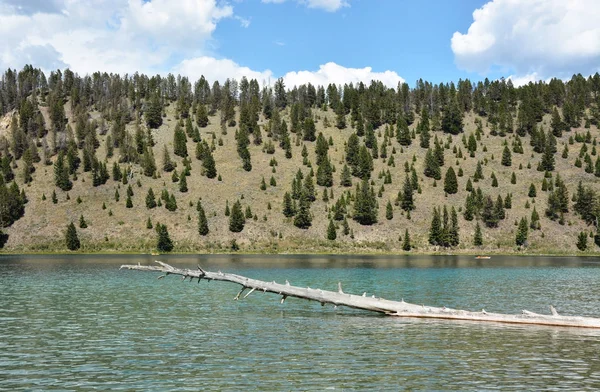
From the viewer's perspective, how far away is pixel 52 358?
25.2 meters

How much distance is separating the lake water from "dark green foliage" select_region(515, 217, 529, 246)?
323 feet

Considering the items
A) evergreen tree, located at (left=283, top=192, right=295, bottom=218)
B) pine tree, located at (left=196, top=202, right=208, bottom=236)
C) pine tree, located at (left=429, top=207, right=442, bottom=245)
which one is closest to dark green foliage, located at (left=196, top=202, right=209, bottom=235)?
pine tree, located at (left=196, top=202, right=208, bottom=236)

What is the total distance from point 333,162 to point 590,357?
166m

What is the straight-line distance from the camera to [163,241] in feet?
460

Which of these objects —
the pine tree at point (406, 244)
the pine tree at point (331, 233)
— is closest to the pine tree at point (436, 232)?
the pine tree at point (406, 244)

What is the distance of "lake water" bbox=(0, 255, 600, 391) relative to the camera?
2120 cm

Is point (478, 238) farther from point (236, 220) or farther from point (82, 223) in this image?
point (82, 223)

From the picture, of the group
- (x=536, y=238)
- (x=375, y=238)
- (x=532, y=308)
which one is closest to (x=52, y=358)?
(x=532, y=308)

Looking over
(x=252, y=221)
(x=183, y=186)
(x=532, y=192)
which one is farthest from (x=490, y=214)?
(x=183, y=186)

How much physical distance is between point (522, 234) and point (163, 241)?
89988mm

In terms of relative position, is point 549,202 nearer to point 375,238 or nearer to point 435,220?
point 435,220

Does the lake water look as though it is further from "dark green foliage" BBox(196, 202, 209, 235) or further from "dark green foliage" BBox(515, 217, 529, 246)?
"dark green foliage" BBox(515, 217, 529, 246)

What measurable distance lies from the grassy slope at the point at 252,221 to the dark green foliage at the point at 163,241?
100.0 inches

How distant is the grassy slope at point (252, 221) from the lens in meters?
146
